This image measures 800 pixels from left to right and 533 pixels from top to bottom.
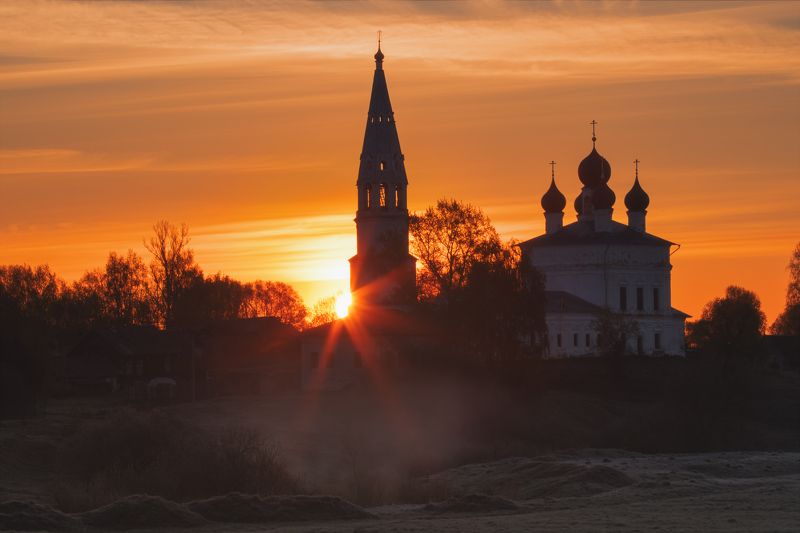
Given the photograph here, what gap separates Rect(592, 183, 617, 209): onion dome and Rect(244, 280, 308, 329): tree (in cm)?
2810

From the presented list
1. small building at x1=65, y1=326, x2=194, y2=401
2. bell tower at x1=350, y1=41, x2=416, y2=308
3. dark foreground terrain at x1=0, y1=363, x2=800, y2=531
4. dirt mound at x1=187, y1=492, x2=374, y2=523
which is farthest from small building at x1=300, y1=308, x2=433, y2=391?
dirt mound at x1=187, y1=492, x2=374, y2=523

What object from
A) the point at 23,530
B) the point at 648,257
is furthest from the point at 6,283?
the point at 23,530

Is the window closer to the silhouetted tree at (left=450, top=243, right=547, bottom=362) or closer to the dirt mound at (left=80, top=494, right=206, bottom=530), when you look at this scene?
the silhouetted tree at (left=450, top=243, right=547, bottom=362)

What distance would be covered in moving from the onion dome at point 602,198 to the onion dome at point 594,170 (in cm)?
265

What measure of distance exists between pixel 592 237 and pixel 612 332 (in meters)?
15.0

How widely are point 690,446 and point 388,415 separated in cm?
1184

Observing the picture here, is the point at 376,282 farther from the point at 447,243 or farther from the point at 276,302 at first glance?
the point at 276,302

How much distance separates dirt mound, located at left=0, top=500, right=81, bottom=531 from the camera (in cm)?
3184

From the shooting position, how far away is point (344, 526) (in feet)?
108

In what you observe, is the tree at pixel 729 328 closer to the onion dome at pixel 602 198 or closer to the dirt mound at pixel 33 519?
the onion dome at pixel 602 198

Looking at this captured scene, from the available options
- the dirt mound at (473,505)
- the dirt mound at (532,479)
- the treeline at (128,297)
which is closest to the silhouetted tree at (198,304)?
the treeline at (128,297)

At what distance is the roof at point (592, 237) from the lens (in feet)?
326

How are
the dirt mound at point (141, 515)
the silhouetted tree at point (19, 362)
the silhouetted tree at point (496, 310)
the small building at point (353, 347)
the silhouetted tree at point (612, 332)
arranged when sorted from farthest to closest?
1. the silhouetted tree at point (612, 332)
2. the small building at point (353, 347)
3. the silhouetted tree at point (496, 310)
4. the silhouetted tree at point (19, 362)
5. the dirt mound at point (141, 515)

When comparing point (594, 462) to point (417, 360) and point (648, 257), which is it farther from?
point (648, 257)
